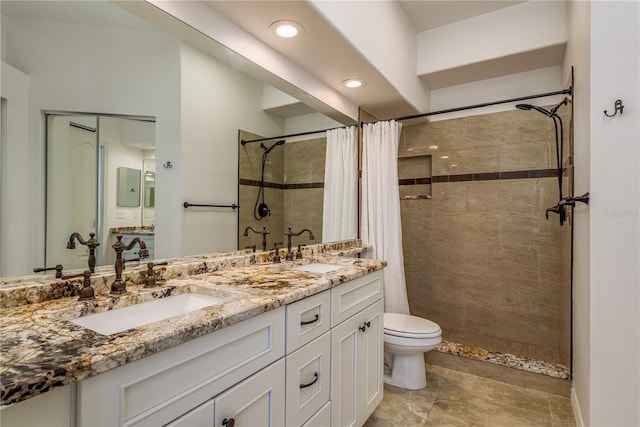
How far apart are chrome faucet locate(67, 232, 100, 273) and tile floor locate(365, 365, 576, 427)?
1620 millimetres

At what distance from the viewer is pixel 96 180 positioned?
3.76 feet

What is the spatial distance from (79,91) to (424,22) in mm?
2522

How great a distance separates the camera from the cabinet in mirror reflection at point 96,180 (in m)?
1.06

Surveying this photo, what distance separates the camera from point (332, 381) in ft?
4.56

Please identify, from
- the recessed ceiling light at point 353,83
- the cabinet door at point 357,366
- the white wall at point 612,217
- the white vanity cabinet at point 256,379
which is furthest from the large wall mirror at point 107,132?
the white wall at point 612,217

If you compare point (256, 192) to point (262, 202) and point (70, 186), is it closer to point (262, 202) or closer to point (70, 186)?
point (262, 202)

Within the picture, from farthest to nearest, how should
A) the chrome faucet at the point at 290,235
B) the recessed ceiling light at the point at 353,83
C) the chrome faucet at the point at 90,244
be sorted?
the recessed ceiling light at the point at 353,83
the chrome faucet at the point at 290,235
the chrome faucet at the point at 90,244

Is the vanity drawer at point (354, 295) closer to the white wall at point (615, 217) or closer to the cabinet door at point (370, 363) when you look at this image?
the cabinet door at point (370, 363)

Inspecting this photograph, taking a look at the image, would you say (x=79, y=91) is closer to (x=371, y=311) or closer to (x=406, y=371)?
(x=371, y=311)

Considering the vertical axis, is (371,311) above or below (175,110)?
below

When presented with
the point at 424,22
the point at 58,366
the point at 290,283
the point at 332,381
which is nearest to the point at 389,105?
the point at 424,22

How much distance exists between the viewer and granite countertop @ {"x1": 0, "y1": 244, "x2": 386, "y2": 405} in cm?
58

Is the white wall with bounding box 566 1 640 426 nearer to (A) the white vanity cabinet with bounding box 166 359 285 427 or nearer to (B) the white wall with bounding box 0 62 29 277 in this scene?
(A) the white vanity cabinet with bounding box 166 359 285 427

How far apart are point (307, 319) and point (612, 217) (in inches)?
55.1
